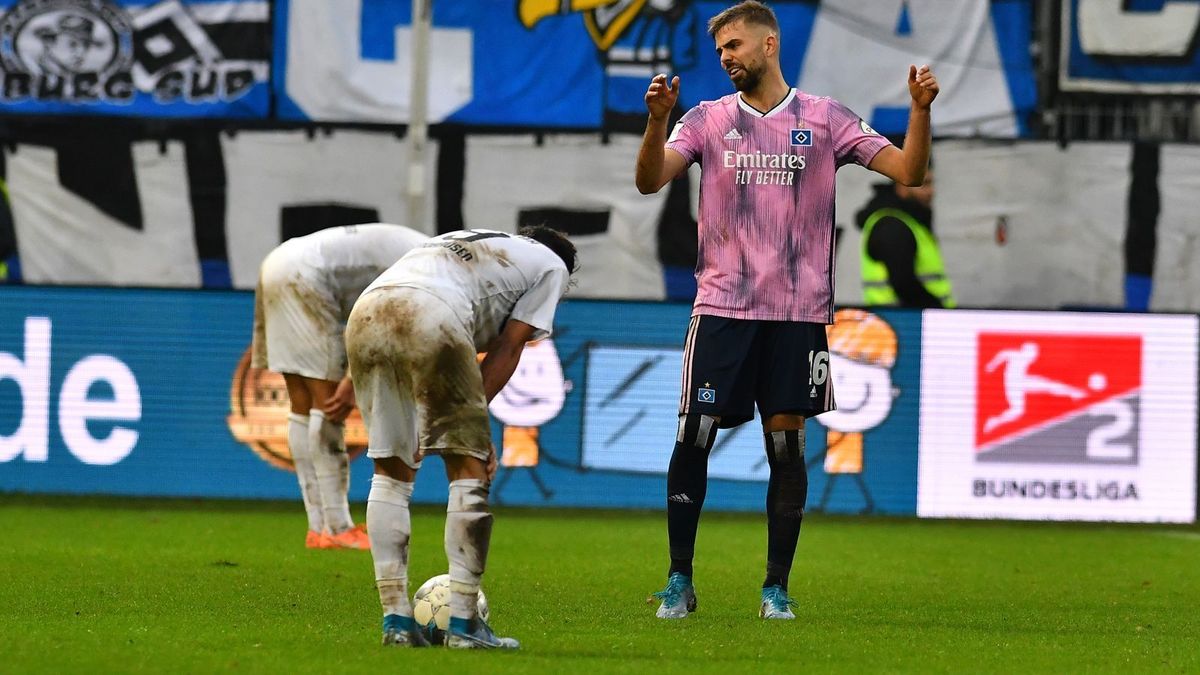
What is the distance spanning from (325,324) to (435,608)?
427 cm

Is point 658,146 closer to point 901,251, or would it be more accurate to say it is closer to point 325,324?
point 325,324

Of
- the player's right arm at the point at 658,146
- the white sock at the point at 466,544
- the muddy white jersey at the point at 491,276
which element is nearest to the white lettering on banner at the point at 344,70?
the player's right arm at the point at 658,146

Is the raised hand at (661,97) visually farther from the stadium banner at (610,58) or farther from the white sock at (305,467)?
the stadium banner at (610,58)

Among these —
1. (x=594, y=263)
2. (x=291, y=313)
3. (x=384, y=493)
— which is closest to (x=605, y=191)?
(x=594, y=263)

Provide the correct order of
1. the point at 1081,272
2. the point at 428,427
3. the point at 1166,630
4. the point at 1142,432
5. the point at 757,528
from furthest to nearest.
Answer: the point at 1081,272 < the point at 1142,432 < the point at 757,528 < the point at 1166,630 < the point at 428,427

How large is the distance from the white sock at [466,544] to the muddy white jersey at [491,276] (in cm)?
57

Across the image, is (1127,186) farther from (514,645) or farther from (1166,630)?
(514,645)

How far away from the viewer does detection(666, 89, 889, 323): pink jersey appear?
8070 mm

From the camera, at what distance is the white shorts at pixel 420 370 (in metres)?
6.56

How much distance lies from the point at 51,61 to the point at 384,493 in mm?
14870

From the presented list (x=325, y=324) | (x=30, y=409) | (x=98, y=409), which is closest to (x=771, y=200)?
(x=325, y=324)

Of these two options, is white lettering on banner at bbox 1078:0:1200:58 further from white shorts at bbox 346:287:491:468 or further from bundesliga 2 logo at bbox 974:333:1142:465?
white shorts at bbox 346:287:491:468

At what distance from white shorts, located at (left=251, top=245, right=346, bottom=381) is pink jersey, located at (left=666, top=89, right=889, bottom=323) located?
3473 millimetres

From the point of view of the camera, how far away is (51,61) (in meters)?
20.4
